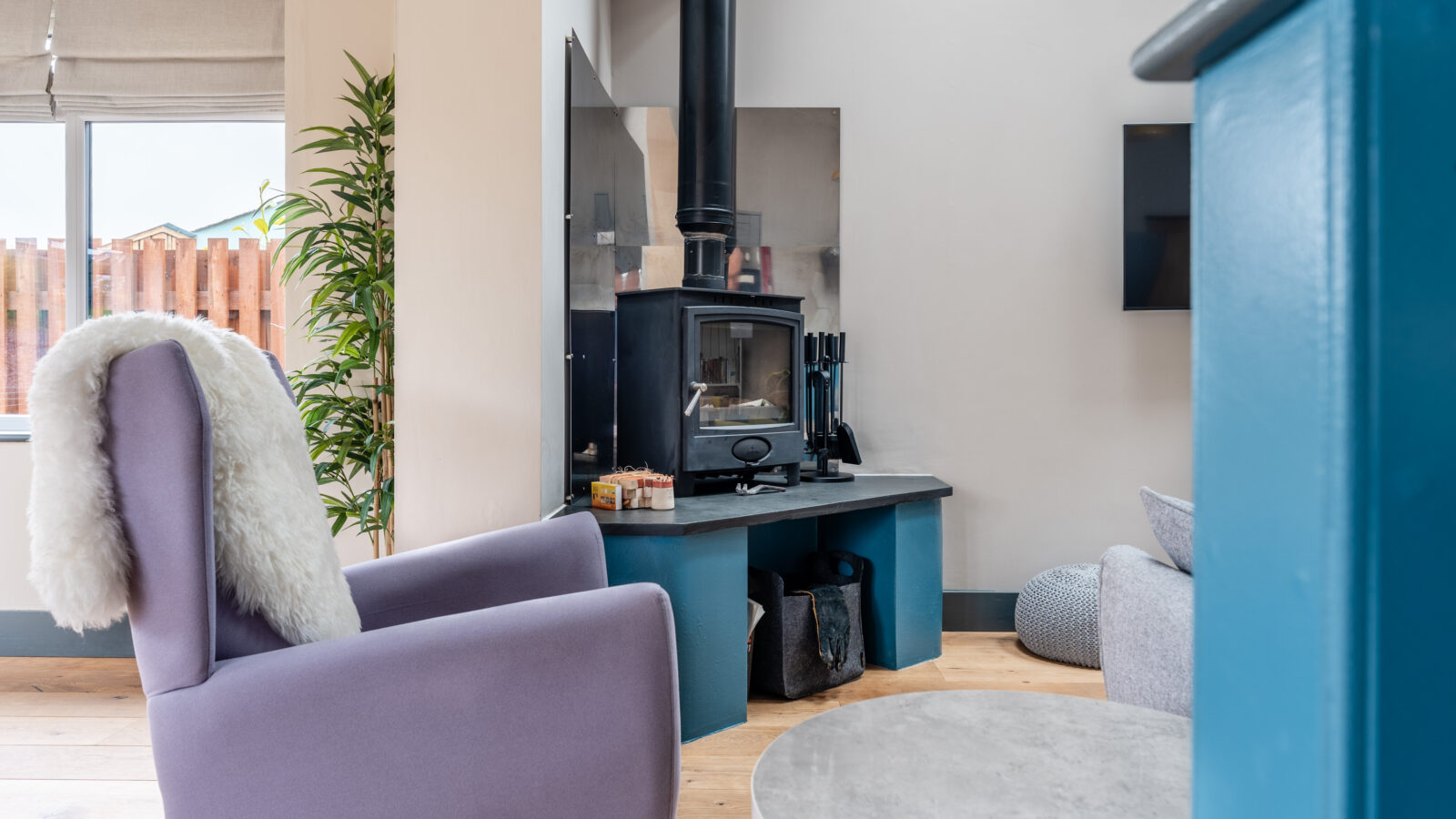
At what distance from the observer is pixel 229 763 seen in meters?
1.05

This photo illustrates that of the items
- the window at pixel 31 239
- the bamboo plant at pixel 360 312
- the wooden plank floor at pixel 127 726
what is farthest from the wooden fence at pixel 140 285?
the wooden plank floor at pixel 127 726

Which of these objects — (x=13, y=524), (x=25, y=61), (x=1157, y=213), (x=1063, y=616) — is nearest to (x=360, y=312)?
(x=13, y=524)

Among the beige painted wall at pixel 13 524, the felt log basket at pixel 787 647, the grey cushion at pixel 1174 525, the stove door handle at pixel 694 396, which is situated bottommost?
the felt log basket at pixel 787 647

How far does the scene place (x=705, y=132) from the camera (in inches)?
116

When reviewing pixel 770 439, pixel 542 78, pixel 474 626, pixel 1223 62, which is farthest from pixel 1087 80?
pixel 1223 62

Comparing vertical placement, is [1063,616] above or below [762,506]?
below

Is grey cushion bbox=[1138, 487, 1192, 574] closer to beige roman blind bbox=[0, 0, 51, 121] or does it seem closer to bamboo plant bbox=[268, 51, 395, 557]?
bamboo plant bbox=[268, 51, 395, 557]

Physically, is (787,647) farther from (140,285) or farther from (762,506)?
(140,285)

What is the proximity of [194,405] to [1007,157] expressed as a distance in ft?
9.79

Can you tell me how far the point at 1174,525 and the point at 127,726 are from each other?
8.89 feet

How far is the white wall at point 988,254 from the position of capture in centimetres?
328

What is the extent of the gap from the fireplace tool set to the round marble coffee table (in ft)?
6.65

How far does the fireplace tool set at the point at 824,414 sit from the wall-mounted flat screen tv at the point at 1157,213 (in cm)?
115

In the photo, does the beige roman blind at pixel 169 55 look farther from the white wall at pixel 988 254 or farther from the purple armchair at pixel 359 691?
the purple armchair at pixel 359 691
